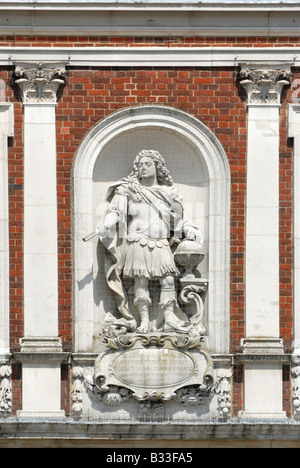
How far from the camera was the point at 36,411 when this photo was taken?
115 feet

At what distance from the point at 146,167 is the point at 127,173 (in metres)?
0.39

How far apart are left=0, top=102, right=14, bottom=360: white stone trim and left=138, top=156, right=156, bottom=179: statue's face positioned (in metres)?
1.78

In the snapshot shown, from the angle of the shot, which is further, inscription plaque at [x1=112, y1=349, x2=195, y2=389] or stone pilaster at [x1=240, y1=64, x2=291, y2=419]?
stone pilaster at [x1=240, y1=64, x2=291, y2=419]

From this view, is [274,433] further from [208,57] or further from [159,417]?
[208,57]

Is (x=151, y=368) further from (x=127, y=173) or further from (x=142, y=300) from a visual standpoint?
(x=127, y=173)

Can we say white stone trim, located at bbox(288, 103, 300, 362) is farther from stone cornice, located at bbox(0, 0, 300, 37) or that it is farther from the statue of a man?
the statue of a man

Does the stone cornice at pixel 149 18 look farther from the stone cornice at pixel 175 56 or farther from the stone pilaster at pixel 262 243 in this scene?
the stone pilaster at pixel 262 243

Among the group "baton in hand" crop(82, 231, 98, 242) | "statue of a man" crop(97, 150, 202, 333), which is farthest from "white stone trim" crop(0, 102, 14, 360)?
"statue of a man" crop(97, 150, 202, 333)

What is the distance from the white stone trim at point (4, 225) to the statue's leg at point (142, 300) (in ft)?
5.68

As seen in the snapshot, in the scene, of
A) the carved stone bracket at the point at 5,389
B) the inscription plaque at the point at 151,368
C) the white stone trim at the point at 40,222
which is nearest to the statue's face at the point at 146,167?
the white stone trim at the point at 40,222

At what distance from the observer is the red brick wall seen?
35.3 meters

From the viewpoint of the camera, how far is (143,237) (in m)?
35.2

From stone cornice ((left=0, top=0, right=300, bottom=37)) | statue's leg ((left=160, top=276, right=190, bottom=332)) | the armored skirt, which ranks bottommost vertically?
statue's leg ((left=160, top=276, right=190, bottom=332))
